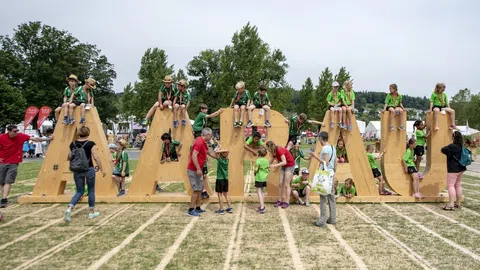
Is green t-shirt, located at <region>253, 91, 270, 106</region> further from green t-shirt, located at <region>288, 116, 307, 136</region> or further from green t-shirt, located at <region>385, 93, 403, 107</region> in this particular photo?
green t-shirt, located at <region>385, 93, 403, 107</region>

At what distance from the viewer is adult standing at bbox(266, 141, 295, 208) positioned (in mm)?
9305

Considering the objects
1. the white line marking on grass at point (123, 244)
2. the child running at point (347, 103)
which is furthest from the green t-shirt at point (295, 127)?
the white line marking on grass at point (123, 244)

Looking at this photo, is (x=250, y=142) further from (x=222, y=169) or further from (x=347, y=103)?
(x=347, y=103)

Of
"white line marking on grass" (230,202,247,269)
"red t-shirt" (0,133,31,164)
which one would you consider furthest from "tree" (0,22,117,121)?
"white line marking on grass" (230,202,247,269)

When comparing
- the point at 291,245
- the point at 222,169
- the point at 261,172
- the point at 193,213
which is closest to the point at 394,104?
the point at 261,172

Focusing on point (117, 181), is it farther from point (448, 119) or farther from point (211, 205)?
point (448, 119)

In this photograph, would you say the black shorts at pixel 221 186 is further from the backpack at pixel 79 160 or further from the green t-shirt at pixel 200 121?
the backpack at pixel 79 160

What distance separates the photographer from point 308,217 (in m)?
8.52

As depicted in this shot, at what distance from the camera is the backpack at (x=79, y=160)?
8039mm

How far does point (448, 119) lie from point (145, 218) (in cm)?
901

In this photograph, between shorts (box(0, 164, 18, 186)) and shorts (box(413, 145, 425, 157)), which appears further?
shorts (box(413, 145, 425, 157))

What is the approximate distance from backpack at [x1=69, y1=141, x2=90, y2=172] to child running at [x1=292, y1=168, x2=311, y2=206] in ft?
17.8

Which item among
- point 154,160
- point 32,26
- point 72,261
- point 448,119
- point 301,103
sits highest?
point 32,26

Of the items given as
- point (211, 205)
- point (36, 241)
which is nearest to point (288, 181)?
point (211, 205)
